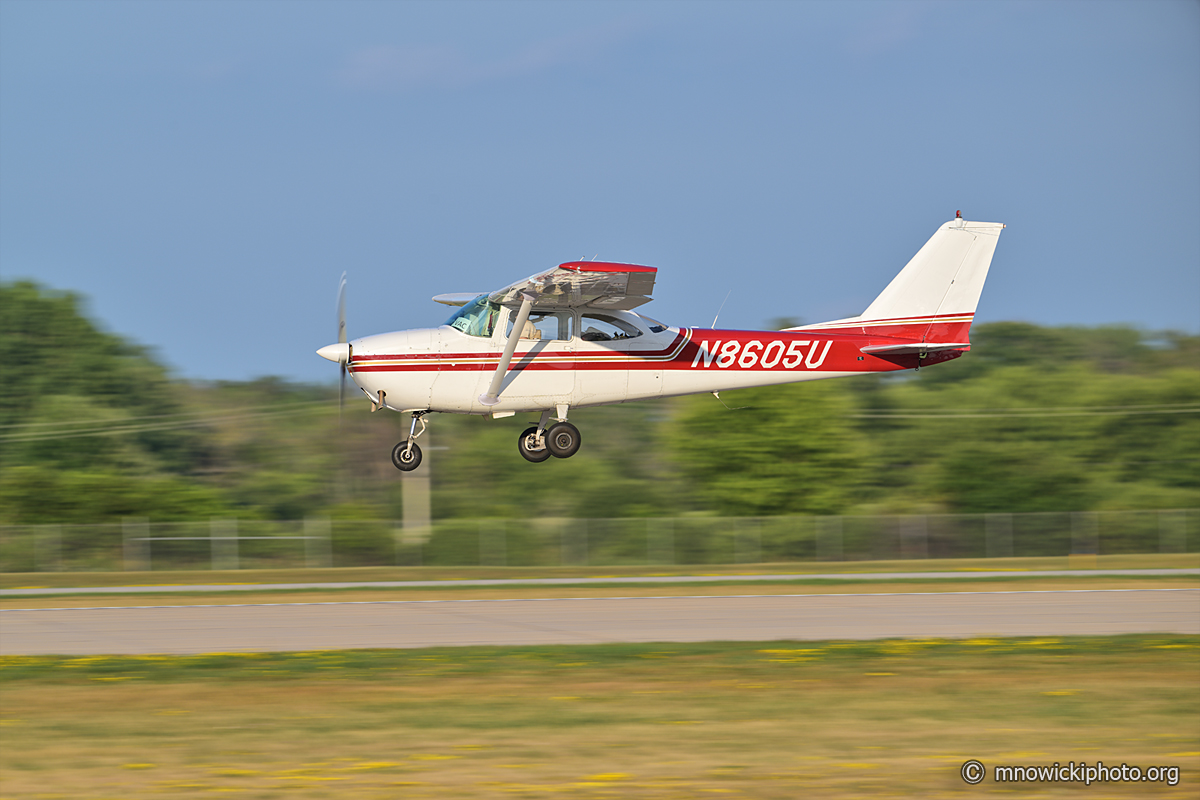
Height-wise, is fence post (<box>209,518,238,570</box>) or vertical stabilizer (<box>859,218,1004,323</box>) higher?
vertical stabilizer (<box>859,218,1004,323</box>)

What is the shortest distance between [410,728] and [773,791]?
4.71 m

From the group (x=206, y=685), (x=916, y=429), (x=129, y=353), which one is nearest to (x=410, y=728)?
(x=206, y=685)

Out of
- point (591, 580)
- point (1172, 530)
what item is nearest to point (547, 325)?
point (591, 580)

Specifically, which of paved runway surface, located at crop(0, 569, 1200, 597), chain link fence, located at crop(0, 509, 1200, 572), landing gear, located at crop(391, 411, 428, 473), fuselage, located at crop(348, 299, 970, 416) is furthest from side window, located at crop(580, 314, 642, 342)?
chain link fence, located at crop(0, 509, 1200, 572)

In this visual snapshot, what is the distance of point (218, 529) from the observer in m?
45.8

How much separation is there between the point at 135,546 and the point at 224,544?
3.07 m

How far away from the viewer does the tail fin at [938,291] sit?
2216cm

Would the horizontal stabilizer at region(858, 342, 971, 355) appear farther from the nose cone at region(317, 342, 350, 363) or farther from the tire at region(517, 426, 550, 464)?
the nose cone at region(317, 342, 350, 363)

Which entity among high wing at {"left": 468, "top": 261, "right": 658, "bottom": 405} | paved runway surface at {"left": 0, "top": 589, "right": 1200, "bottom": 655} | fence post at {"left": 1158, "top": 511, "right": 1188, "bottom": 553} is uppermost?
high wing at {"left": 468, "top": 261, "right": 658, "bottom": 405}

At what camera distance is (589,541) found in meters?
46.2

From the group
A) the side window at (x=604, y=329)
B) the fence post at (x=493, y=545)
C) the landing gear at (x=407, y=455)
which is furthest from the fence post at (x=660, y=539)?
the landing gear at (x=407, y=455)

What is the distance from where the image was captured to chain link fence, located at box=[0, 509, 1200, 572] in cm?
4494

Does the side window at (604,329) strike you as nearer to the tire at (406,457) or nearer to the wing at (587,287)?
the wing at (587,287)

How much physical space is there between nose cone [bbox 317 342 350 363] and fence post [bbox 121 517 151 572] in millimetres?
27605
